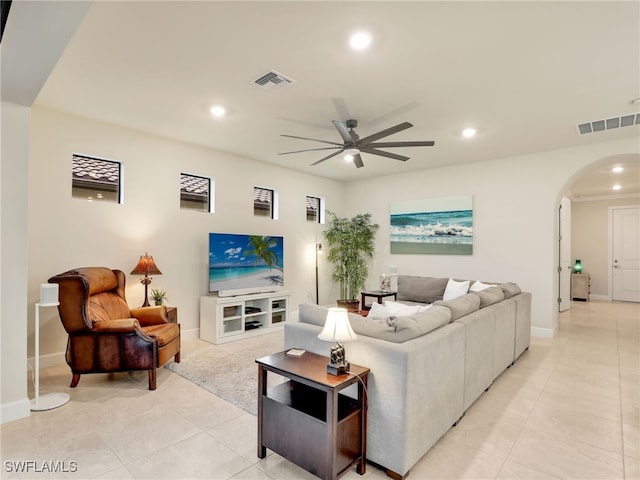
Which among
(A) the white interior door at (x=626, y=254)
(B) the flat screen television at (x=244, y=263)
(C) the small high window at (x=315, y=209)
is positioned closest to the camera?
(B) the flat screen television at (x=244, y=263)

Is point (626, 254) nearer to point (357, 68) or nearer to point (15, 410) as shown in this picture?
point (357, 68)

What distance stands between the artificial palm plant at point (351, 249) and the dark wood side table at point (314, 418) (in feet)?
16.0

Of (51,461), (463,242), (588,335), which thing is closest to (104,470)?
(51,461)

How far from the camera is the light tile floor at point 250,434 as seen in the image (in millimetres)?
2084

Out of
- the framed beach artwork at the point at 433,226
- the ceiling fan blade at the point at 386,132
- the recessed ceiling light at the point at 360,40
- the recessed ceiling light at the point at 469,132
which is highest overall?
the recessed ceiling light at the point at 360,40

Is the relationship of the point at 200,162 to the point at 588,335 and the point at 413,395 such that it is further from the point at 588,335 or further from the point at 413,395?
the point at 588,335

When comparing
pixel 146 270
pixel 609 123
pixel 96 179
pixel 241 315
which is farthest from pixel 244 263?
pixel 609 123

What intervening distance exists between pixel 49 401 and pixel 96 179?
255 centimetres

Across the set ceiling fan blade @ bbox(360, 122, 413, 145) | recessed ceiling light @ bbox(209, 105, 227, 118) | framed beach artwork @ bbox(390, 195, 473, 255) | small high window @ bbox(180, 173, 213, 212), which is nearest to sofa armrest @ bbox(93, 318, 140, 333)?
small high window @ bbox(180, 173, 213, 212)

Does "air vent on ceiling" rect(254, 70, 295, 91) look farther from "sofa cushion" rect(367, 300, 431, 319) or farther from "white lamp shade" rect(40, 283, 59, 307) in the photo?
"white lamp shade" rect(40, 283, 59, 307)

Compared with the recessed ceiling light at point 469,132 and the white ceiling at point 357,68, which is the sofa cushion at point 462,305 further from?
the recessed ceiling light at point 469,132

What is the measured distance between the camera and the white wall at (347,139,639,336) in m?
5.18

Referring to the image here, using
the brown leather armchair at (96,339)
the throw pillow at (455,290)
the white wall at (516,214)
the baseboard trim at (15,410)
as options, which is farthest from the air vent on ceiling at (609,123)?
the baseboard trim at (15,410)

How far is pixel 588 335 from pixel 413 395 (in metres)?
4.94
